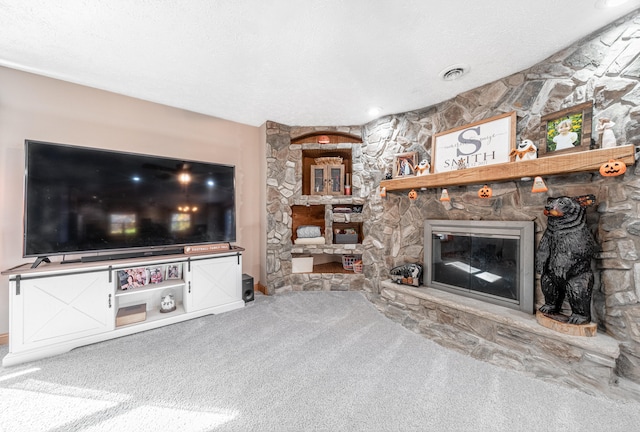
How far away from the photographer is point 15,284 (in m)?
1.76

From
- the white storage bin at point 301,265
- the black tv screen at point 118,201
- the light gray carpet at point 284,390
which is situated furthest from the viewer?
the white storage bin at point 301,265

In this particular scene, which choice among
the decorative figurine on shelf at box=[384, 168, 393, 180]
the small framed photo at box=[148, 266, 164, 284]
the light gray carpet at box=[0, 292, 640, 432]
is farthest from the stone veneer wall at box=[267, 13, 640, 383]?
the small framed photo at box=[148, 266, 164, 284]

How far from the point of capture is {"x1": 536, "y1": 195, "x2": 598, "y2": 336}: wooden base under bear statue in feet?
5.10

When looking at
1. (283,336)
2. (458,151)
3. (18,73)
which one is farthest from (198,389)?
(18,73)

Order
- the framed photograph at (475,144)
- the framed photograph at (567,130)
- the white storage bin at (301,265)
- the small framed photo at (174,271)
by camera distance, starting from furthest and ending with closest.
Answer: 1. the white storage bin at (301,265)
2. the small framed photo at (174,271)
3. the framed photograph at (475,144)
4. the framed photograph at (567,130)

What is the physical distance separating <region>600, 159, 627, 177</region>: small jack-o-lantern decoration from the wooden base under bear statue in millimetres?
160

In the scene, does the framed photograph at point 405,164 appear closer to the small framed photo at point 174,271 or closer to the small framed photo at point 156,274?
the small framed photo at point 174,271

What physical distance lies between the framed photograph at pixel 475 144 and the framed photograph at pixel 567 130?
0.65ft

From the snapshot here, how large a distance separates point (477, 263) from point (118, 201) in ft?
11.4

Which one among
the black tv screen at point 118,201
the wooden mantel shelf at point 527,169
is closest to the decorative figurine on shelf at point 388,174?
the wooden mantel shelf at point 527,169

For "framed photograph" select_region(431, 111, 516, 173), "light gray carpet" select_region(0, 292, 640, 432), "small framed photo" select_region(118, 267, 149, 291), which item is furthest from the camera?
"small framed photo" select_region(118, 267, 149, 291)

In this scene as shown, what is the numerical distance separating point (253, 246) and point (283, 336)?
157 centimetres

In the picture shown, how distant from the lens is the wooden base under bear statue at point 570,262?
5.10ft

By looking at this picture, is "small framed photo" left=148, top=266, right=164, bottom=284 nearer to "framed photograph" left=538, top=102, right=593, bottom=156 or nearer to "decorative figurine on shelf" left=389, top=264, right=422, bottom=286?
"decorative figurine on shelf" left=389, top=264, right=422, bottom=286
